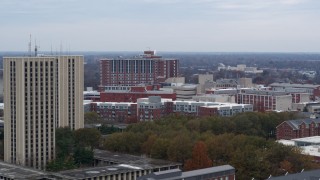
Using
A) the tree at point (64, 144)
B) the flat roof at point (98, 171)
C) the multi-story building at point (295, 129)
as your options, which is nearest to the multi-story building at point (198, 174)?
the flat roof at point (98, 171)

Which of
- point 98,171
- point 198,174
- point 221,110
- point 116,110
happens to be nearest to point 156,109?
point 116,110

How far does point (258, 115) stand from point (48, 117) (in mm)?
21474

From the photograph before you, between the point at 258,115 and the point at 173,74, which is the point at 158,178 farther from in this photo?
the point at 173,74

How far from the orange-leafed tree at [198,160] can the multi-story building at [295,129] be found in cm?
1711

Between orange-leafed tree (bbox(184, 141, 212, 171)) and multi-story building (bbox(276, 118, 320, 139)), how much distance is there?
17112 millimetres

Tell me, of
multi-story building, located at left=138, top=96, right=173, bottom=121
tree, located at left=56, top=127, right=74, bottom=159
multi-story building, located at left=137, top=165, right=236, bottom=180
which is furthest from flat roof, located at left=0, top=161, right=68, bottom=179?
multi-story building, located at left=138, top=96, right=173, bottom=121

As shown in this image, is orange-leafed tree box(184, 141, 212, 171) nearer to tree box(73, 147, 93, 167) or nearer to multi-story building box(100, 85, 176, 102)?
tree box(73, 147, 93, 167)

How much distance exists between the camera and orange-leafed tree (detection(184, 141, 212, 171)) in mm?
39500

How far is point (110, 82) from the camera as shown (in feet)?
335

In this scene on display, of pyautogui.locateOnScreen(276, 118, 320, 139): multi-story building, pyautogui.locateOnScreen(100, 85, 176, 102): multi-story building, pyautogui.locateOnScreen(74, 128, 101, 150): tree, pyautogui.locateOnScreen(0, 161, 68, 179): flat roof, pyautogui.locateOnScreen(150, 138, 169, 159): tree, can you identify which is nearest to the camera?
pyautogui.locateOnScreen(0, 161, 68, 179): flat roof

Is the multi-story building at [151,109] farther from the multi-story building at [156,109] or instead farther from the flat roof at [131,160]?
the flat roof at [131,160]

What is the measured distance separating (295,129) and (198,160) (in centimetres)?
1828

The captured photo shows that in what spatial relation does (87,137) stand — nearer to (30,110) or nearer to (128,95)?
(30,110)

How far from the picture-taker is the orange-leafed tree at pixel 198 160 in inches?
1555
